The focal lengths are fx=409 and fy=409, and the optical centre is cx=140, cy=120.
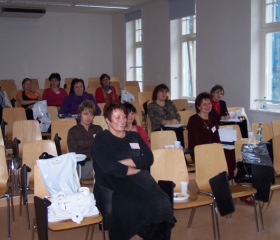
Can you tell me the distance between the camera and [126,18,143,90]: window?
12.3 meters

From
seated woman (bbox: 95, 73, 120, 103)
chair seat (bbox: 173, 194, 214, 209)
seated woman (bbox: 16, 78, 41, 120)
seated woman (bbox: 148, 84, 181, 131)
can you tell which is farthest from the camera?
seated woman (bbox: 95, 73, 120, 103)

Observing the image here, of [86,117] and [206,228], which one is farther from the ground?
[86,117]

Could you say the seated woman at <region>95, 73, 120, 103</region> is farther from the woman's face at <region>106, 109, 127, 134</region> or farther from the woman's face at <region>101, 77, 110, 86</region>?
the woman's face at <region>106, 109, 127, 134</region>

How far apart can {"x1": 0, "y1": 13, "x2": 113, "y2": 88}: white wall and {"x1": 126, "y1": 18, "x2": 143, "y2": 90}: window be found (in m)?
1.21

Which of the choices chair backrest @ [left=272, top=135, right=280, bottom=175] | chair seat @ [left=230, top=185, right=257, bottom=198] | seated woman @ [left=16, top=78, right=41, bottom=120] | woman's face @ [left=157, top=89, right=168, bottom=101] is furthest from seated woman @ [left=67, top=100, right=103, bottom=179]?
seated woman @ [left=16, top=78, right=41, bottom=120]

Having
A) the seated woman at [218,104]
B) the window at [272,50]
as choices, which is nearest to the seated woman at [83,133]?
the seated woman at [218,104]

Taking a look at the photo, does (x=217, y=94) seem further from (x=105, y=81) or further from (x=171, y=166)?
(x=171, y=166)

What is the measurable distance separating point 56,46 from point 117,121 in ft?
34.0

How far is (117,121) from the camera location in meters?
3.22

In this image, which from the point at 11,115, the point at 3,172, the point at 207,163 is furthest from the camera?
the point at 11,115

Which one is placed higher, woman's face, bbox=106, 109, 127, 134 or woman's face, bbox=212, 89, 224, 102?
woman's face, bbox=212, 89, 224, 102

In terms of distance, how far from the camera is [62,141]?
5.25 meters

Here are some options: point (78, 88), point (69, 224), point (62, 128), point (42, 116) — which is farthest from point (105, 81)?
point (69, 224)

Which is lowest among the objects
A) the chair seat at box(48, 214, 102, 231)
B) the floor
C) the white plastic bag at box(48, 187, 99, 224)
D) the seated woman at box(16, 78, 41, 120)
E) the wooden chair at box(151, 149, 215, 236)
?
the floor
